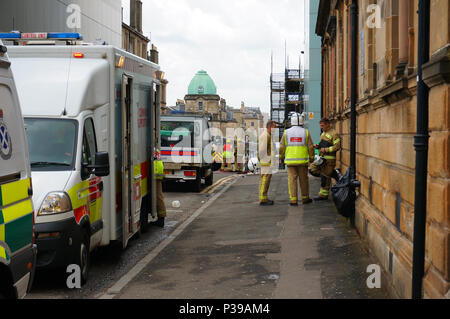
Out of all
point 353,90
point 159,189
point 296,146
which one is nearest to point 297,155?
point 296,146

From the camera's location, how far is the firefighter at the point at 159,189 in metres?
11.0

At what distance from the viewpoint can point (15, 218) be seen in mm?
4703

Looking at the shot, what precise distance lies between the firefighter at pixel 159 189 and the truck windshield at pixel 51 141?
339cm

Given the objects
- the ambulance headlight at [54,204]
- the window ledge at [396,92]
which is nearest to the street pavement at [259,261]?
the ambulance headlight at [54,204]

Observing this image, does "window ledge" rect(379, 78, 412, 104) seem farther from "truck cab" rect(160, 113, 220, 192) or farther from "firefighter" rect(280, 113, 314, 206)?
"truck cab" rect(160, 113, 220, 192)

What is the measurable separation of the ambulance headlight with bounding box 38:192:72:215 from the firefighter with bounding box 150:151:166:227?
4055 millimetres

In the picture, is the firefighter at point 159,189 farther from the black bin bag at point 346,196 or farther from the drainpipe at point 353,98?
the drainpipe at point 353,98

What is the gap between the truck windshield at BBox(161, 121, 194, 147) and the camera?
19.4m

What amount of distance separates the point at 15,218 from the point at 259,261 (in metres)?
4.36

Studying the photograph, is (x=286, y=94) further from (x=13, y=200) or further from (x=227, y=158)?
(x=13, y=200)

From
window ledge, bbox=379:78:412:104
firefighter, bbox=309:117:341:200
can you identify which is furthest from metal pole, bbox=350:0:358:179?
window ledge, bbox=379:78:412:104

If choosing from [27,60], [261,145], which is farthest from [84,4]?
[27,60]
